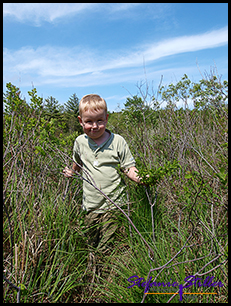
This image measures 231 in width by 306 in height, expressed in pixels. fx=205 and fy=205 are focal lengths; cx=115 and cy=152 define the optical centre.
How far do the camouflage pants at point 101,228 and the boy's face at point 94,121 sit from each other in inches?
32.5

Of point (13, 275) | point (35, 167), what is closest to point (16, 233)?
point (13, 275)

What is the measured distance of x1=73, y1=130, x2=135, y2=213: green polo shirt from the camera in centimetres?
205

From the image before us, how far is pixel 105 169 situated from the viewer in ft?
6.77

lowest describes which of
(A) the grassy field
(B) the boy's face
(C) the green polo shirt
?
Result: (A) the grassy field

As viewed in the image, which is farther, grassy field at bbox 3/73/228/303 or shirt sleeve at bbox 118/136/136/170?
shirt sleeve at bbox 118/136/136/170

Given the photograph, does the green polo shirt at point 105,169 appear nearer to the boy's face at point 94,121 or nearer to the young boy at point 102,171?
the young boy at point 102,171

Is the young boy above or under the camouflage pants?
Answer: above

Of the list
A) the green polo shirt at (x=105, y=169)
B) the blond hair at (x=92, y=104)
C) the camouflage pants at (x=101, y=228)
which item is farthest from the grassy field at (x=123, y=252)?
the blond hair at (x=92, y=104)

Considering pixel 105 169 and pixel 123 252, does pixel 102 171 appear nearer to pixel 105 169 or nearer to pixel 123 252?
pixel 105 169

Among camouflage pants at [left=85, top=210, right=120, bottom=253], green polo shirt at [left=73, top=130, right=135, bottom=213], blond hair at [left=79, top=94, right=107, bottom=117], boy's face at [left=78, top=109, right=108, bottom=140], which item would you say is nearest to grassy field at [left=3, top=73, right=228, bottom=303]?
camouflage pants at [left=85, top=210, right=120, bottom=253]

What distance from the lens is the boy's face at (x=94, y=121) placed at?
6.35 feet

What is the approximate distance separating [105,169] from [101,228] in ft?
2.05

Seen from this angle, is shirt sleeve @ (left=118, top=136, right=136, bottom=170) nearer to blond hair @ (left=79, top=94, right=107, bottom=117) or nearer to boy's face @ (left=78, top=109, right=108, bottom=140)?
boy's face @ (left=78, top=109, right=108, bottom=140)

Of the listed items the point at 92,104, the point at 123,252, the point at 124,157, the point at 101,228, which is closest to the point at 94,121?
the point at 92,104
